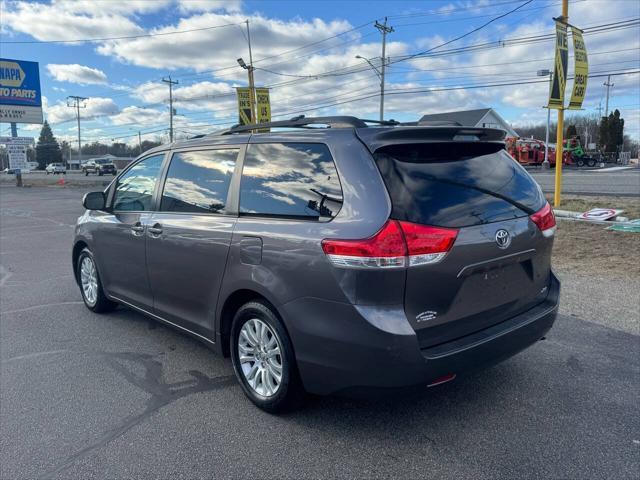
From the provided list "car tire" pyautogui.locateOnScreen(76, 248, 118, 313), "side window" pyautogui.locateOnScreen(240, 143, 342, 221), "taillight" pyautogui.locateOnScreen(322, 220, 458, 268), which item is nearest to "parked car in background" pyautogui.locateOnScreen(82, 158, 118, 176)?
"car tire" pyautogui.locateOnScreen(76, 248, 118, 313)

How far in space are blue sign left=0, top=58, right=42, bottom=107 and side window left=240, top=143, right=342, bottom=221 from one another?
4154 centimetres

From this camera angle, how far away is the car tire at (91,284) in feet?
17.7

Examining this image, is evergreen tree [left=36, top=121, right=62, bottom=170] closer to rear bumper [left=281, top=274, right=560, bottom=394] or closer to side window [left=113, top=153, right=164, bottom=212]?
side window [left=113, top=153, right=164, bottom=212]

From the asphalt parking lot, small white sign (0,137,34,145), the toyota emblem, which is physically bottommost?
the asphalt parking lot

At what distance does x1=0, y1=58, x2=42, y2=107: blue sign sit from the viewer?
36688 millimetres

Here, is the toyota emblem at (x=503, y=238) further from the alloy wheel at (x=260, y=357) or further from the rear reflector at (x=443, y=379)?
the alloy wheel at (x=260, y=357)

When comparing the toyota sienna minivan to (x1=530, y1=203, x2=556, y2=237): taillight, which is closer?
the toyota sienna minivan

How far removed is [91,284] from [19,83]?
39.4 meters

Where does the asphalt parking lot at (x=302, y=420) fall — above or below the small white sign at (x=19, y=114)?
below

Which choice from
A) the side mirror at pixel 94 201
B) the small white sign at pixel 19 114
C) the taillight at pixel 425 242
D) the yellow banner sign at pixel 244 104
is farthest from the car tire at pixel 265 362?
the small white sign at pixel 19 114

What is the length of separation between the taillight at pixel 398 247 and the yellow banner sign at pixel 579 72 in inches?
423

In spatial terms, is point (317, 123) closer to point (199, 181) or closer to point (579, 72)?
point (199, 181)

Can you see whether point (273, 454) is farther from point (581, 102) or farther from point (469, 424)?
point (581, 102)

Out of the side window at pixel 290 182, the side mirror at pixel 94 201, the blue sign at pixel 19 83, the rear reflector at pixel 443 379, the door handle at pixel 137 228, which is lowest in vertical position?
the rear reflector at pixel 443 379
